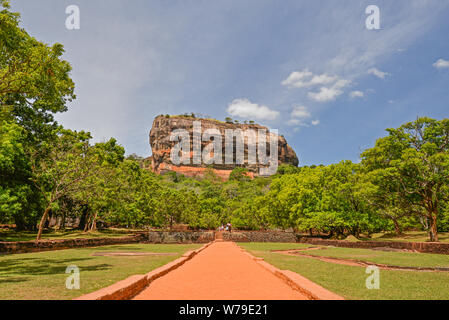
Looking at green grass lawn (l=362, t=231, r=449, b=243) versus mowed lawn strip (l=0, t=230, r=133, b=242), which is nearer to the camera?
mowed lawn strip (l=0, t=230, r=133, b=242)

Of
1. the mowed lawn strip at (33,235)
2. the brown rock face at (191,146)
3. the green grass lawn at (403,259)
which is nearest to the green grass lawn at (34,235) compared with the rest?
the mowed lawn strip at (33,235)

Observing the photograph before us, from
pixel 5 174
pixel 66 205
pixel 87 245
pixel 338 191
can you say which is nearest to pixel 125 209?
pixel 66 205

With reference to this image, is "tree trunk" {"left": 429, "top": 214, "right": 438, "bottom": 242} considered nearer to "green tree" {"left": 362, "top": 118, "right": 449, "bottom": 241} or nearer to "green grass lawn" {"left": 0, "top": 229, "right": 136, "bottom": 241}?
"green tree" {"left": 362, "top": 118, "right": 449, "bottom": 241}

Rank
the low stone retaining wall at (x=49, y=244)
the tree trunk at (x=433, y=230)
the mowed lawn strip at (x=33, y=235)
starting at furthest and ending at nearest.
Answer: the tree trunk at (x=433, y=230), the mowed lawn strip at (x=33, y=235), the low stone retaining wall at (x=49, y=244)

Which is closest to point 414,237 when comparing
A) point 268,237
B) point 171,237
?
point 268,237

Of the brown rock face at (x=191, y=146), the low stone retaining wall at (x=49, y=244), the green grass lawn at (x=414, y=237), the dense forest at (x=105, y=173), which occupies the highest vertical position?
the brown rock face at (x=191, y=146)

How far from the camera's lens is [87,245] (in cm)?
2028

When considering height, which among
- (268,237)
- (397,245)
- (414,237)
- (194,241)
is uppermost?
(397,245)

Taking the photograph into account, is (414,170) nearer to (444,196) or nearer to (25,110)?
(444,196)

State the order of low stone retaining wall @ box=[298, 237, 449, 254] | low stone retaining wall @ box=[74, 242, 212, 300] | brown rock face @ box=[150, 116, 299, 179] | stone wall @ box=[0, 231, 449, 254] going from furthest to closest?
1. brown rock face @ box=[150, 116, 299, 179]
2. low stone retaining wall @ box=[298, 237, 449, 254]
3. stone wall @ box=[0, 231, 449, 254]
4. low stone retaining wall @ box=[74, 242, 212, 300]

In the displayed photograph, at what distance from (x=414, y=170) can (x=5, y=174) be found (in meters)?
29.1

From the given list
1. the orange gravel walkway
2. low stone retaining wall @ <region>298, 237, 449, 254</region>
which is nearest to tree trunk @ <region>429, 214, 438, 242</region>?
low stone retaining wall @ <region>298, 237, 449, 254</region>

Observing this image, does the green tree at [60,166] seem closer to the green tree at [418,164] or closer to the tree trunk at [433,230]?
the green tree at [418,164]

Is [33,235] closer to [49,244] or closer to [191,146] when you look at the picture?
[49,244]
